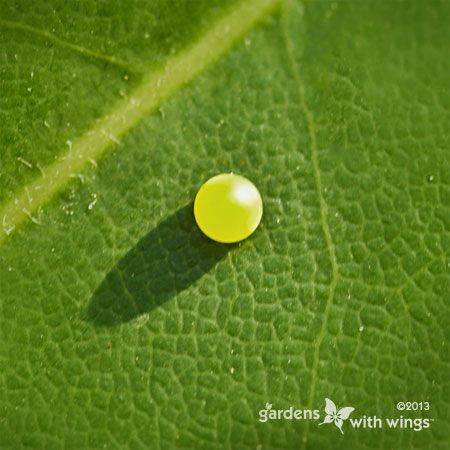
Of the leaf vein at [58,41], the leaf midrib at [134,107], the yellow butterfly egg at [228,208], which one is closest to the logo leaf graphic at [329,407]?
the yellow butterfly egg at [228,208]

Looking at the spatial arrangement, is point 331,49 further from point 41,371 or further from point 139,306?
point 41,371

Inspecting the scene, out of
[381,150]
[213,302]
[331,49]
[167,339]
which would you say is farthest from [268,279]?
[331,49]

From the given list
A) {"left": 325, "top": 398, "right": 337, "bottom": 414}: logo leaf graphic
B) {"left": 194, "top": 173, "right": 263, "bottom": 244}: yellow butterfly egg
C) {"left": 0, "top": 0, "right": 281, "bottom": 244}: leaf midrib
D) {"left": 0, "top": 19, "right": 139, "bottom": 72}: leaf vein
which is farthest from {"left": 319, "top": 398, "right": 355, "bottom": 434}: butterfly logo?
{"left": 0, "top": 19, "right": 139, "bottom": 72}: leaf vein

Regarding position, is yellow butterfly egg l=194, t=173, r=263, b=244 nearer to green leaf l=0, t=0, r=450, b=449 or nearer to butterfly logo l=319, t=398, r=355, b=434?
green leaf l=0, t=0, r=450, b=449

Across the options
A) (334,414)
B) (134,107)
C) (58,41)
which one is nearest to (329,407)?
(334,414)

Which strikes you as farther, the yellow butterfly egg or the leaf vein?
the leaf vein

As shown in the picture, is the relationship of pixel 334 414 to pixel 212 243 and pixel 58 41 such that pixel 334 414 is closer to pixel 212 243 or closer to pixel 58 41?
pixel 212 243
